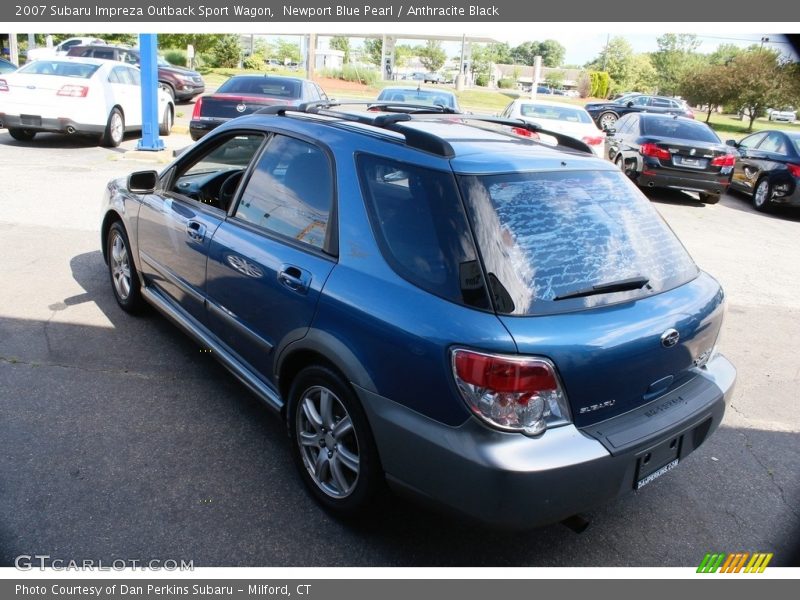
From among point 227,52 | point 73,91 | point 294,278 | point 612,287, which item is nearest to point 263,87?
point 73,91

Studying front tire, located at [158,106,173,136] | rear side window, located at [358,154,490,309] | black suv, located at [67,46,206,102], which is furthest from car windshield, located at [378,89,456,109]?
rear side window, located at [358,154,490,309]

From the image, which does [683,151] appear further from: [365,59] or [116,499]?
[365,59]

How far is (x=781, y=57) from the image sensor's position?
6.86 feet

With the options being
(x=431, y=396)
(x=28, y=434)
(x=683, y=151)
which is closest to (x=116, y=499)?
(x=28, y=434)

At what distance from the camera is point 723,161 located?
1155 cm

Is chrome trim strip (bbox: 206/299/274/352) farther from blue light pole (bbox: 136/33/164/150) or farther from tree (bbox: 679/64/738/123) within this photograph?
tree (bbox: 679/64/738/123)

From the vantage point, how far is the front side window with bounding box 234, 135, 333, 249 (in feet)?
9.97

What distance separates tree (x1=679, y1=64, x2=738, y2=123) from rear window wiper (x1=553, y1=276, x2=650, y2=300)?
30.4m

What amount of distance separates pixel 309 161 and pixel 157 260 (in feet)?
5.62

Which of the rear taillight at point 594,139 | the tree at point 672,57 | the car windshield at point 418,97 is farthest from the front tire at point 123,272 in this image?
the tree at point 672,57

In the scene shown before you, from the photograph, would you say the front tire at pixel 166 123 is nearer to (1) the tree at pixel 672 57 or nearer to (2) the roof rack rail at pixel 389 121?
(2) the roof rack rail at pixel 389 121

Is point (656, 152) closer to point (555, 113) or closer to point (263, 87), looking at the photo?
point (555, 113)

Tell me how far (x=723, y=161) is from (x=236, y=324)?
422 inches

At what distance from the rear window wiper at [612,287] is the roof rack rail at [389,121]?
742mm
